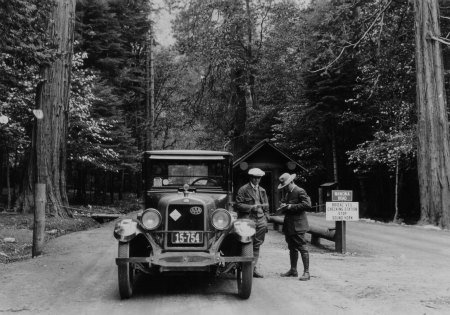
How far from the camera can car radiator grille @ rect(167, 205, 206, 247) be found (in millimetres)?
7496

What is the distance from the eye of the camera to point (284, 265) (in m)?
10.4

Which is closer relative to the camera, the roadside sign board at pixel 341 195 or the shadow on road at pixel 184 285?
the shadow on road at pixel 184 285

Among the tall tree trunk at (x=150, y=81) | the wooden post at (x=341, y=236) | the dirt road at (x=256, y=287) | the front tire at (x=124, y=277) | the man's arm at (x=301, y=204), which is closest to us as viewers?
the dirt road at (x=256, y=287)

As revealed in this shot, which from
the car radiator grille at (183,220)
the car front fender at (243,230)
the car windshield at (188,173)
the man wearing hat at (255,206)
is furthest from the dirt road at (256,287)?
the car windshield at (188,173)

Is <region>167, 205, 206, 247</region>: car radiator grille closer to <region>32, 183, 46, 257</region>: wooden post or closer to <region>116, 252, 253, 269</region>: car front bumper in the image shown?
<region>116, 252, 253, 269</region>: car front bumper

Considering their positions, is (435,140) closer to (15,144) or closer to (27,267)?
(27,267)

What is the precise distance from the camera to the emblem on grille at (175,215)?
7.52m

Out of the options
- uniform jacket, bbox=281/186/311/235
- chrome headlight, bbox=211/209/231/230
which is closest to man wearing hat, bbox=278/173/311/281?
uniform jacket, bbox=281/186/311/235

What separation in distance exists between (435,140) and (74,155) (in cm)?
1711

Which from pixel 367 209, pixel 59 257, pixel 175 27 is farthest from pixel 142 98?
pixel 59 257

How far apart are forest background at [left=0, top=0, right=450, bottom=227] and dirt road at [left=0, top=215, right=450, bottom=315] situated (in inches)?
429

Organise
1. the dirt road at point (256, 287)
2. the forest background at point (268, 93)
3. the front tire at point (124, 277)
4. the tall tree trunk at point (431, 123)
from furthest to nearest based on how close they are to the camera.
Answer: the forest background at point (268, 93) → the tall tree trunk at point (431, 123) → the front tire at point (124, 277) → the dirt road at point (256, 287)

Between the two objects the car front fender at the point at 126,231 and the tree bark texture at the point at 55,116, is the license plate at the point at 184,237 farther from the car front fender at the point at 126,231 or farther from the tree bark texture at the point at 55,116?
the tree bark texture at the point at 55,116

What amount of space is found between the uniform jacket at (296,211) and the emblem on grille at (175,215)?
2042 millimetres
